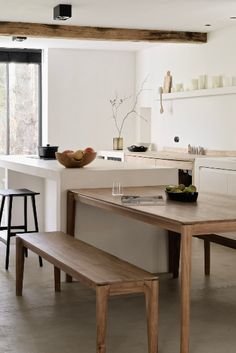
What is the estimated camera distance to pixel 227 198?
15.0 feet

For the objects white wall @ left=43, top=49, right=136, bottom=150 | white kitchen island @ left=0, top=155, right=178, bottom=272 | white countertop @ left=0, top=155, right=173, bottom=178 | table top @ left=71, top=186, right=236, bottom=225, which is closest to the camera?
table top @ left=71, top=186, right=236, bottom=225

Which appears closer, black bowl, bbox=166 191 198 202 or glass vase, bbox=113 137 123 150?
black bowl, bbox=166 191 198 202

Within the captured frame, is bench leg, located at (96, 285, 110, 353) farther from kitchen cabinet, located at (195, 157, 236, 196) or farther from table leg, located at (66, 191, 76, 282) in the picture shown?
kitchen cabinet, located at (195, 157, 236, 196)

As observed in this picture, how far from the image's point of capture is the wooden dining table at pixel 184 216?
11.5ft

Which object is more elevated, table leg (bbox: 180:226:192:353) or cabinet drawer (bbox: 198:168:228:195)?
cabinet drawer (bbox: 198:168:228:195)

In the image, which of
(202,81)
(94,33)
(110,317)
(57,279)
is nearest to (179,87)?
(202,81)

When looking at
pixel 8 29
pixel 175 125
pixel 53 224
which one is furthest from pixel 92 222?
pixel 175 125

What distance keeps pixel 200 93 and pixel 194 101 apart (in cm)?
32

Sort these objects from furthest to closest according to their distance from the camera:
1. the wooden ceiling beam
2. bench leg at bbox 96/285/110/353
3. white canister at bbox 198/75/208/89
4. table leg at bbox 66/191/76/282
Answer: white canister at bbox 198/75/208/89 < the wooden ceiling beam < table leg at bbox 66/191/76/282 < bench leg at bbox 96/285/110/353

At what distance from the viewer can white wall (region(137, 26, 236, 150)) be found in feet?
26.1

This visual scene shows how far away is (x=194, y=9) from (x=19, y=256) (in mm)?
3468

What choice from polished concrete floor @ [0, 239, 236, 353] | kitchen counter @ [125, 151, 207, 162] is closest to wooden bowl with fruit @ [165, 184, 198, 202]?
polished concrete floor @ [0, 239, 236, 353]

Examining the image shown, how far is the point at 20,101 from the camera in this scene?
34.2ft

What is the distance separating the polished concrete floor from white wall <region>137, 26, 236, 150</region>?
2.94m
